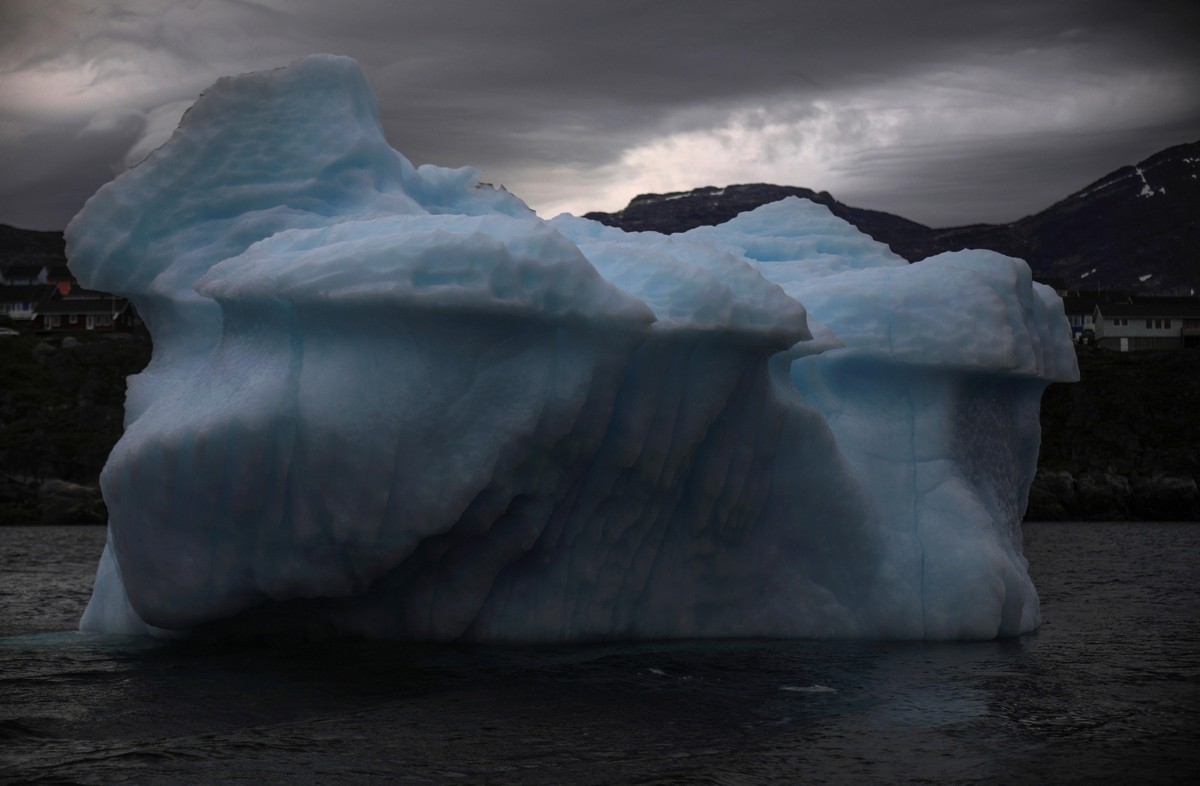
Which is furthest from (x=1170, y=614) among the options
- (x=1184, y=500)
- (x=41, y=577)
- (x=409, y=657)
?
(x=1184, y=500)

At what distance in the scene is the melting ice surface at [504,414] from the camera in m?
9.20

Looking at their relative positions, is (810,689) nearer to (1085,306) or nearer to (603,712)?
(603,712)

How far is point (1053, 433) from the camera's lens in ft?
158

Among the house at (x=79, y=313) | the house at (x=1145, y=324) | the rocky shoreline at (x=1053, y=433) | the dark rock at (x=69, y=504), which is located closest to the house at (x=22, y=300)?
the house at (x=79, y=313)

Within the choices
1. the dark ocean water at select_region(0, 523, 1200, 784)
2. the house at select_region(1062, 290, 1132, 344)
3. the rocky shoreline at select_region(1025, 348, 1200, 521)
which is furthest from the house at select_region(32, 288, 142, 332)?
the dark ocean water at select_region(0, 523, 1200, 784)

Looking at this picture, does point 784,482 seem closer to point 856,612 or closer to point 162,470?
point 856,612

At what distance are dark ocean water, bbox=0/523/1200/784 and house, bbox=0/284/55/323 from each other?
7567 cm

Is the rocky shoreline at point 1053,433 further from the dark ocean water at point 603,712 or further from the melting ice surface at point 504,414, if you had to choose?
the dark ocean water at point 603,712

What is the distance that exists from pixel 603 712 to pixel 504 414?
228 cm

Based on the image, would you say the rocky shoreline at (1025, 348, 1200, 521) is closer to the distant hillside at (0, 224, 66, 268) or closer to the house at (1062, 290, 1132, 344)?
the house at (1062, 290, 1132, 344)

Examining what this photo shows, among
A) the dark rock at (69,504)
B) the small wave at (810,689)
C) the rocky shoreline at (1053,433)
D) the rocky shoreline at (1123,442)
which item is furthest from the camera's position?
the rocky shoreline at (1123,442)

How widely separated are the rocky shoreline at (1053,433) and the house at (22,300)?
27787mm

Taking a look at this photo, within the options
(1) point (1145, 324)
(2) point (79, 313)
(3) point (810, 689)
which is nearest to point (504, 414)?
(3) point (810, 689)

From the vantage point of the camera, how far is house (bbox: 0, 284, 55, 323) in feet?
266
